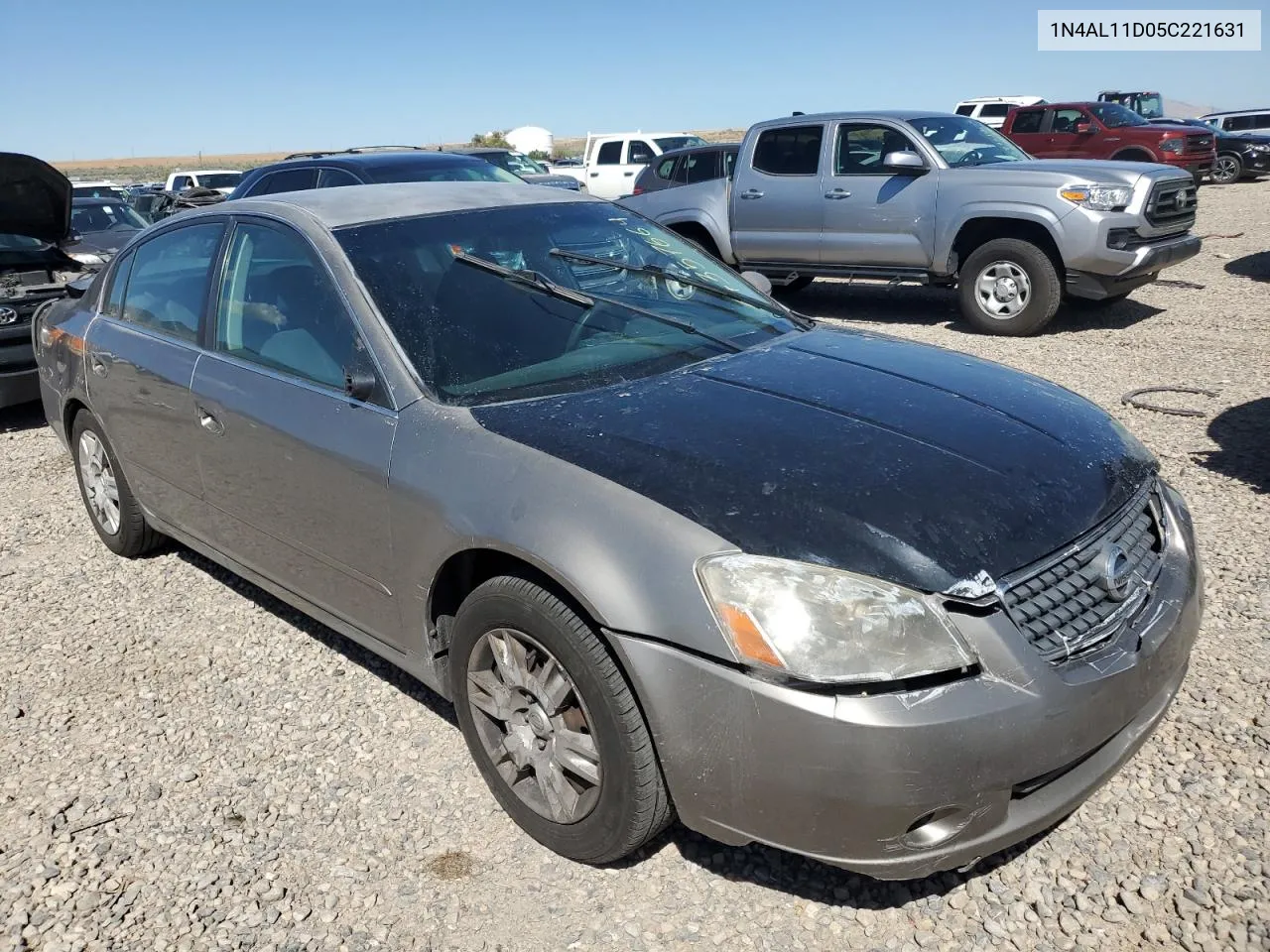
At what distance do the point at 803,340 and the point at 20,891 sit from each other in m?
2.88

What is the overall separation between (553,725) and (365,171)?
717 centimetres

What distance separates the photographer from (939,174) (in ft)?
29.6

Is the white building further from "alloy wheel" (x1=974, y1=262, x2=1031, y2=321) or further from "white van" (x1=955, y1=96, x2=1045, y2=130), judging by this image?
"alloy wheel" (x1=974, y1=262, x2=1031, y2=321)

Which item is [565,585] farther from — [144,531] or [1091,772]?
[144,531]

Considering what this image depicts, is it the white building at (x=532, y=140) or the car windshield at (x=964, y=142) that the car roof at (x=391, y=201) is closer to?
the car windshield at (x=964, y=142)

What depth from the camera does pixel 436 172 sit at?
884 cm

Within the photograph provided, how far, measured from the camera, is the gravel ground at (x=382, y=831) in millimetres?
2453

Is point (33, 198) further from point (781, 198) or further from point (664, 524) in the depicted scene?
point (664, 524)

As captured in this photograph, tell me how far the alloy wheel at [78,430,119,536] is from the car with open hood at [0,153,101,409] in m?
2.48

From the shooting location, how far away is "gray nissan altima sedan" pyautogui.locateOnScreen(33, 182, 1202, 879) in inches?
83.4

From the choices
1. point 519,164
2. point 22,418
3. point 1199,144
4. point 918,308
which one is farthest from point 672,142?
point 22,418

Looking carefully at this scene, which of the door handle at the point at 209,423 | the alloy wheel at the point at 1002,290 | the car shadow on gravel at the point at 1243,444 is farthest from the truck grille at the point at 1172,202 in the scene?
A: the door handle at the point at 209,423

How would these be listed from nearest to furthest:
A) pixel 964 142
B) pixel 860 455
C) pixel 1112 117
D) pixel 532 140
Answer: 1. pixel 860 455
2. pixel 964 142
3. pixel 1112 117
4. pixel 532 140

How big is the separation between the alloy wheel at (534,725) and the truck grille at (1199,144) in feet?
71.0
